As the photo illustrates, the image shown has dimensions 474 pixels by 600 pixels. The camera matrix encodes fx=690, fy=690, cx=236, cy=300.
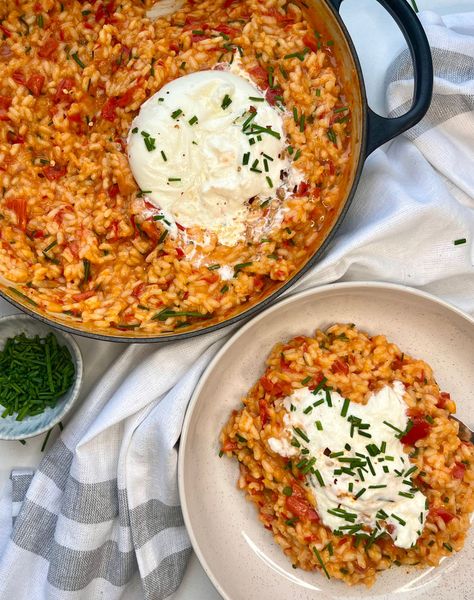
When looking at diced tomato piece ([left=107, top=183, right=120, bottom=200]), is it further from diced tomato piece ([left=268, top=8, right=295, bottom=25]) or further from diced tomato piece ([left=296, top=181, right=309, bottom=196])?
diced tomato piece ([left=268, top=8, right=295, bottom=25])

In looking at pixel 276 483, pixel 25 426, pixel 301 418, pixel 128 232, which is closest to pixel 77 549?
pixel 25 426

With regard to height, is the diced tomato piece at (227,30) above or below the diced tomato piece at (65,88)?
above

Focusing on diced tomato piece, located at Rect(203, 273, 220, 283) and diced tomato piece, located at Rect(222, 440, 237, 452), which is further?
diced tomato piece, located at Rect(222, 440, 237, 452)

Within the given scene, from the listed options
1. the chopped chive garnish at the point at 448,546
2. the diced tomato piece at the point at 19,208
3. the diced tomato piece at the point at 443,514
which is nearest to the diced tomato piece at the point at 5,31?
the diced tomato piece at the point at 19,208

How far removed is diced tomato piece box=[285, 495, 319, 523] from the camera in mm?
2445

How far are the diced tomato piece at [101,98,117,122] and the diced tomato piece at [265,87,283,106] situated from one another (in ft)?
1.73

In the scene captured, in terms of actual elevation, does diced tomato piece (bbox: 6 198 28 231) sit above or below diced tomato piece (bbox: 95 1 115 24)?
below

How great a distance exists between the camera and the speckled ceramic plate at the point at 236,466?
2.57m

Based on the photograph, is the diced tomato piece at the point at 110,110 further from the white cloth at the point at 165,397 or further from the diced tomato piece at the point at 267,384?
the diced tomato piece at the point at 267,384

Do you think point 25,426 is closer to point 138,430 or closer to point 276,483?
point 138,430

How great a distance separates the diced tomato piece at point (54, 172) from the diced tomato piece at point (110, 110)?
235 mm

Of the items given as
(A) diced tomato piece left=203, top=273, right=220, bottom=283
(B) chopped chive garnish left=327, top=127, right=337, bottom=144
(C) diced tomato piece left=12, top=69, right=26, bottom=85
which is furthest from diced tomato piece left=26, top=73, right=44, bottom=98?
(B) chopped chive garnish left=327, top=127, right=337, bottom=144

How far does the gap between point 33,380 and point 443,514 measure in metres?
1.58

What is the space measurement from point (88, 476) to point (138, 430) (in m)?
0.26
